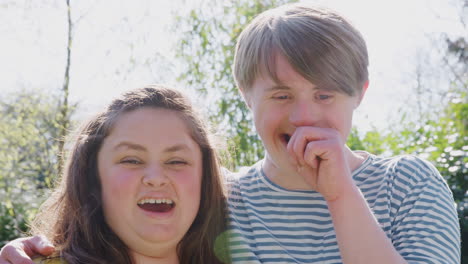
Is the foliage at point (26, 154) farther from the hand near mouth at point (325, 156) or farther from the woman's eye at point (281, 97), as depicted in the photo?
the hand near mouth at point (325, 156)

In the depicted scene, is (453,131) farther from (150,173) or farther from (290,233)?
(150,173)

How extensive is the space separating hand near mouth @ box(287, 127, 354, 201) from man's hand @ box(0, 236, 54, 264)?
99 cm

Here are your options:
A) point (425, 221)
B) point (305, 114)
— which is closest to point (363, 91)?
point (305, 114)

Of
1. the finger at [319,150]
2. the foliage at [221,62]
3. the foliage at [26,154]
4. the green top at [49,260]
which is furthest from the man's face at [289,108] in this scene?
the foliage at [26,154]

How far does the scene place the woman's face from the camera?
7.54ft

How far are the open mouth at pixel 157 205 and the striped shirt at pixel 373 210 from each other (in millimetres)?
320

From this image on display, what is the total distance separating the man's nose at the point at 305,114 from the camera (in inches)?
87.1

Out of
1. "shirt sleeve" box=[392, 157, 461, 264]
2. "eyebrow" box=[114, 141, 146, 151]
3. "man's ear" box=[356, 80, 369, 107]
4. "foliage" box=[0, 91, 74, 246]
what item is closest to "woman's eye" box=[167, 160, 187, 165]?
"eyebrow" box=[114, 141, 146, 151]

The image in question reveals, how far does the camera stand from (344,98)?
90.2 inches

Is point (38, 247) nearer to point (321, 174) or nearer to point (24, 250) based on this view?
point (24, 250)

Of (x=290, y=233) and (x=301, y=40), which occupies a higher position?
(x=301, y=40)

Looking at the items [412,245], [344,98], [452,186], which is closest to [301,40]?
[344,98]

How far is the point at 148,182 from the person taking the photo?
7.43 ft

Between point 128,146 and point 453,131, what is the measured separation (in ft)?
14.1
